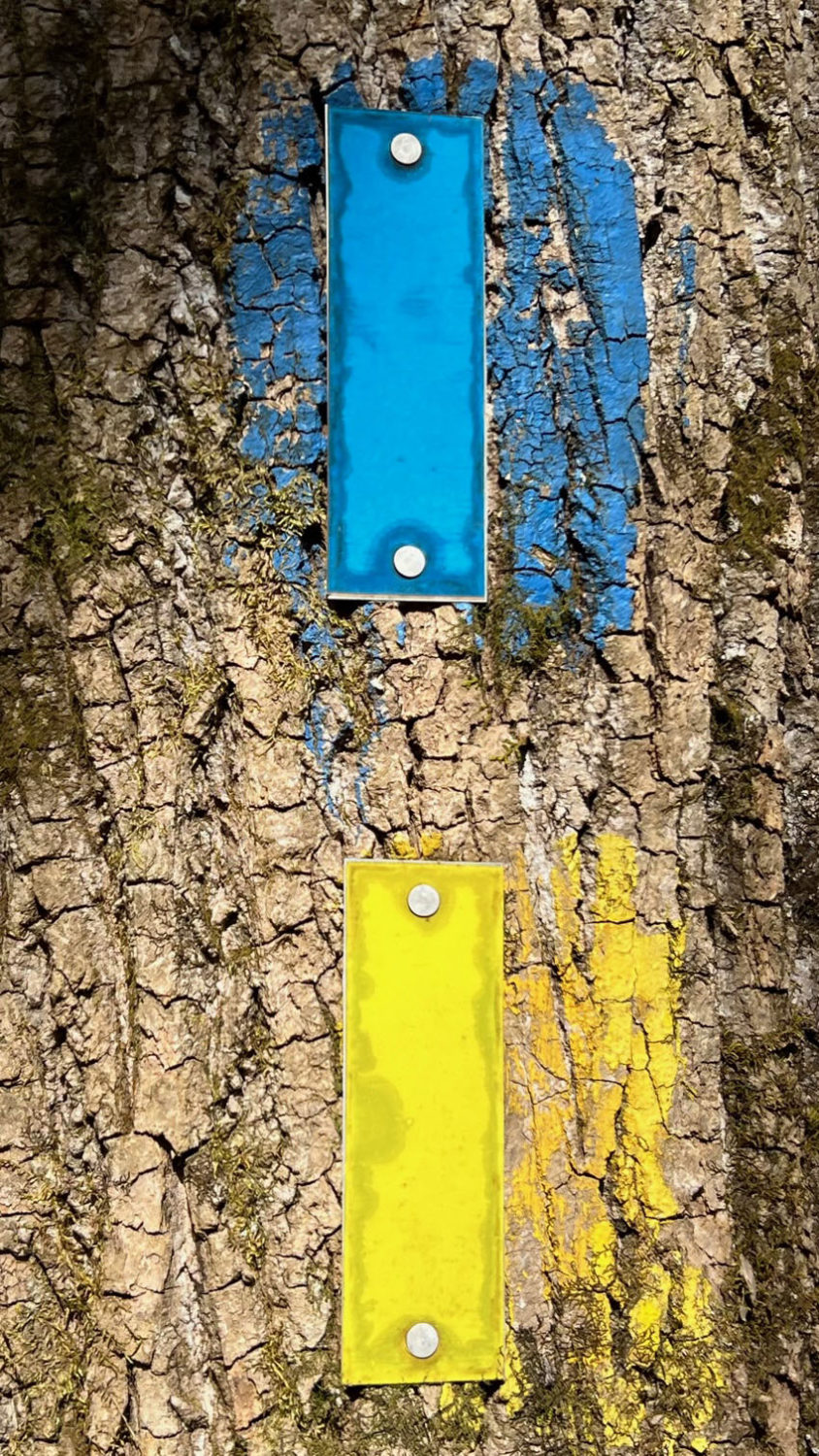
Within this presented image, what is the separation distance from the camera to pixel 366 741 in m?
1.37

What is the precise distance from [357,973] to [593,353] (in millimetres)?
691

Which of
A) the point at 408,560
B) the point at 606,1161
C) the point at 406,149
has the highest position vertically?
the point at 406,149

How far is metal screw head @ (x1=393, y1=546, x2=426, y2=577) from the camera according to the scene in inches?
53.7

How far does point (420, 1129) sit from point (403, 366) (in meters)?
0.77

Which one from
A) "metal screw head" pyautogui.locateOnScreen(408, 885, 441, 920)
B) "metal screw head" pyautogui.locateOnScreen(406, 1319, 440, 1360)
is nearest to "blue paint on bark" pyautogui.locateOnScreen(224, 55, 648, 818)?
"metal screw head" pyautogui.locateOnScreen(408, 885, 441, 920)

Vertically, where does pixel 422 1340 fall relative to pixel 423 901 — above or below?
below

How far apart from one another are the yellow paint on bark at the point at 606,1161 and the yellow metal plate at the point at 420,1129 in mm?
42

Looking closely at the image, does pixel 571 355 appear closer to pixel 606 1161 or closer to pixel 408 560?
pixel 408 560

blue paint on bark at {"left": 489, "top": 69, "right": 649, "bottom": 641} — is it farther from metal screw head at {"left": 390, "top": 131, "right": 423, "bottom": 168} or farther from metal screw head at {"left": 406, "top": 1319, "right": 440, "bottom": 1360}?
metal screw head at {"left": 406, "top": 1319, "right": 440, "bottom": 1360}

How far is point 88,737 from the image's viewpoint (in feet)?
4.37

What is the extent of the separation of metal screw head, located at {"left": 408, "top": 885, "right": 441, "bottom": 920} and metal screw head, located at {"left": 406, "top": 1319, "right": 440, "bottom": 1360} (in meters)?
0.40

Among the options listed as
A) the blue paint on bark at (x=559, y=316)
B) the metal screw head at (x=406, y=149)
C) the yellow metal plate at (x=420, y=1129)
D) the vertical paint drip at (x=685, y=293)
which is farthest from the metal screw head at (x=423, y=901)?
the metal screw head at (x=406, y=149)

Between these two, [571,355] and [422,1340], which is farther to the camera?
[571,355]

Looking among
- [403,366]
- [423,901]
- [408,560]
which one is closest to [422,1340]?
[423,901]
